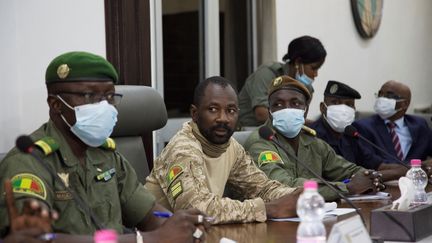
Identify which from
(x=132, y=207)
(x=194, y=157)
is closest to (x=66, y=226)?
(x=132, y=207)

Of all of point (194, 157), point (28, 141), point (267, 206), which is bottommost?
point (267, 206)

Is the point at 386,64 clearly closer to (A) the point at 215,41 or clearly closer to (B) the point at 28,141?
(A) the point at 215,41

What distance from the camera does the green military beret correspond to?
6.91 ft

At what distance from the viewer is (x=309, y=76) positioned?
435 centimetres

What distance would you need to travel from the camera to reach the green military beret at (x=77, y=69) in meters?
2.11

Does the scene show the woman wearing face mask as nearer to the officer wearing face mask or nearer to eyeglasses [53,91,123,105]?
the officer wearing face mask

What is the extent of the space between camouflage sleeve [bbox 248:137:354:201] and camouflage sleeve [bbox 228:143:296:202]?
9 centimetres

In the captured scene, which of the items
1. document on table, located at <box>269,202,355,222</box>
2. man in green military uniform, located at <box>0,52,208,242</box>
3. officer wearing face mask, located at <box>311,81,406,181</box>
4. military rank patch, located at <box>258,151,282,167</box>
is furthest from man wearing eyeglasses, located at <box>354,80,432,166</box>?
man in green military uniform, located at <box>0,52,208,242</box>

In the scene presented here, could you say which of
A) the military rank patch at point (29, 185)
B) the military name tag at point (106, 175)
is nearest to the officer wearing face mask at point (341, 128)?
the military name tag at point (106, 175)

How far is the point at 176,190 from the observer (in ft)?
8.13

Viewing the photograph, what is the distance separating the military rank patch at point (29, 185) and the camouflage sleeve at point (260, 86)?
2517mm

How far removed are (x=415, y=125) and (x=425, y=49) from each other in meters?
3.81

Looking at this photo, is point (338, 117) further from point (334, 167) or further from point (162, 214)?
point (162, 214)

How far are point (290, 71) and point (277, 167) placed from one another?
145 cm
